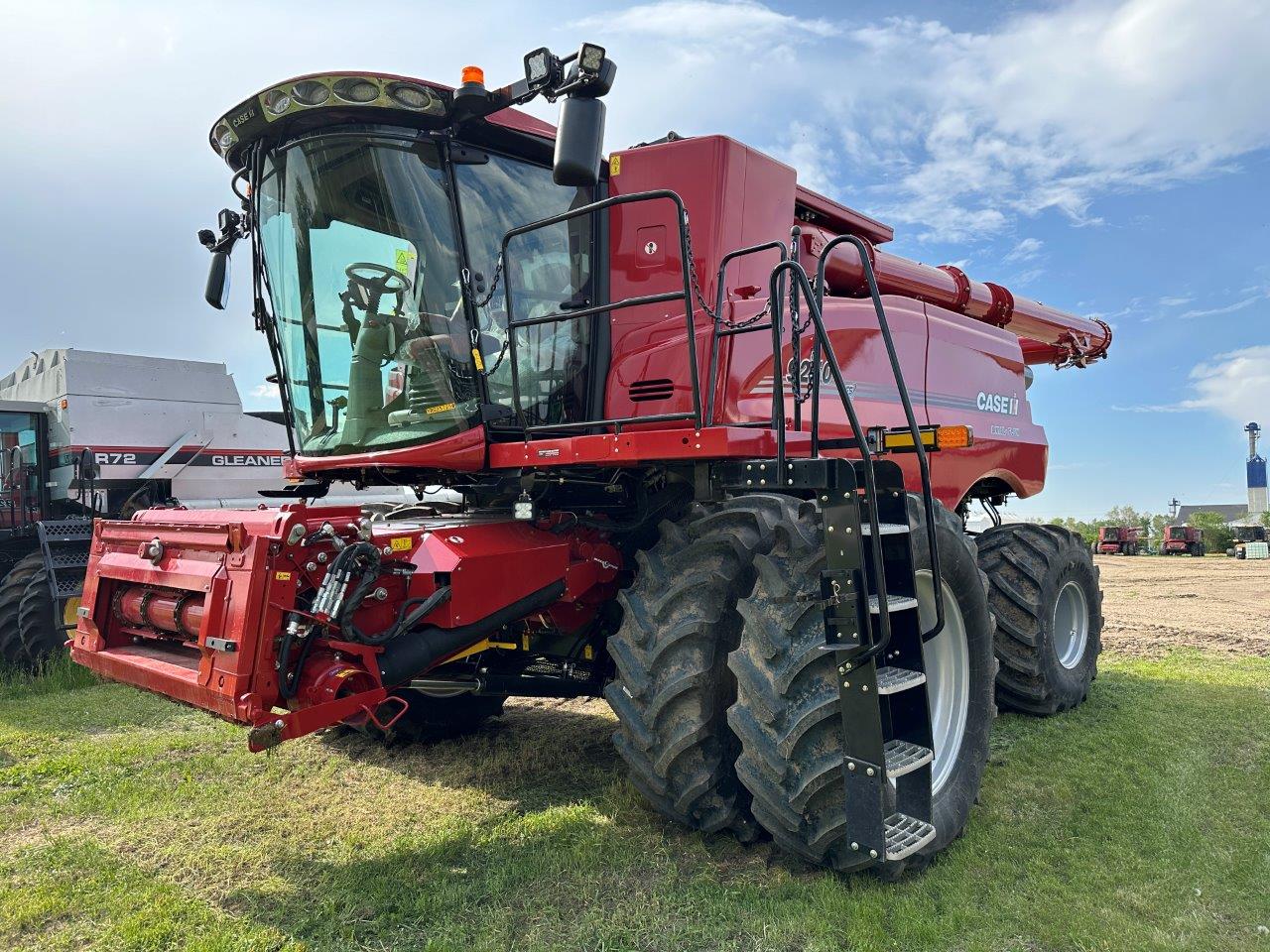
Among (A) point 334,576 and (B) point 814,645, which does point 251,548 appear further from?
(B) point 814,645

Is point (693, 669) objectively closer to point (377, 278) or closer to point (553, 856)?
point (553, 856)

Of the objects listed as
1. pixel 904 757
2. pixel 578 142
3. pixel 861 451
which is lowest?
pixel 904 757

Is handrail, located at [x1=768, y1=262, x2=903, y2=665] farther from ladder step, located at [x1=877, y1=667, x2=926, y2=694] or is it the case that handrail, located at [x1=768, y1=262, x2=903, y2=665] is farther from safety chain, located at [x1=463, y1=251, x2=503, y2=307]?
safety chain, located at [x1=463, y1=251, x2=503, y2=307]

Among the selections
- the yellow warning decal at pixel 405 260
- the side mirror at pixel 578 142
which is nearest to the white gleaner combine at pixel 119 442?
the yellow warning decal at pixel 405 260

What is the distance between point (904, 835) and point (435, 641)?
6.26 feet

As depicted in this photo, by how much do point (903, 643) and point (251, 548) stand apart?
246 centimetres

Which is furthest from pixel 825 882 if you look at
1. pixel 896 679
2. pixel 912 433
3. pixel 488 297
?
pixel 488 297

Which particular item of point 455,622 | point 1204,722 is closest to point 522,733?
point 455,622

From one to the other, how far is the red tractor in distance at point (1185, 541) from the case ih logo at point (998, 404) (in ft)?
113

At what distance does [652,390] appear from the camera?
13.8 feet

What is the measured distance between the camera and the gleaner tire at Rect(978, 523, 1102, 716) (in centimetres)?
554

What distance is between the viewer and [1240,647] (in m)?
8.49

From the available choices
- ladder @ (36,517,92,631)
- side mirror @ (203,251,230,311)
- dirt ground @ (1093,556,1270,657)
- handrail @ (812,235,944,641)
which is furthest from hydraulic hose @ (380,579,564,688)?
dirt ground @ (1093,556,1270,657)

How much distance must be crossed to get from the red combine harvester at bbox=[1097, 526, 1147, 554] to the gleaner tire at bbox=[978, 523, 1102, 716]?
114 ft
